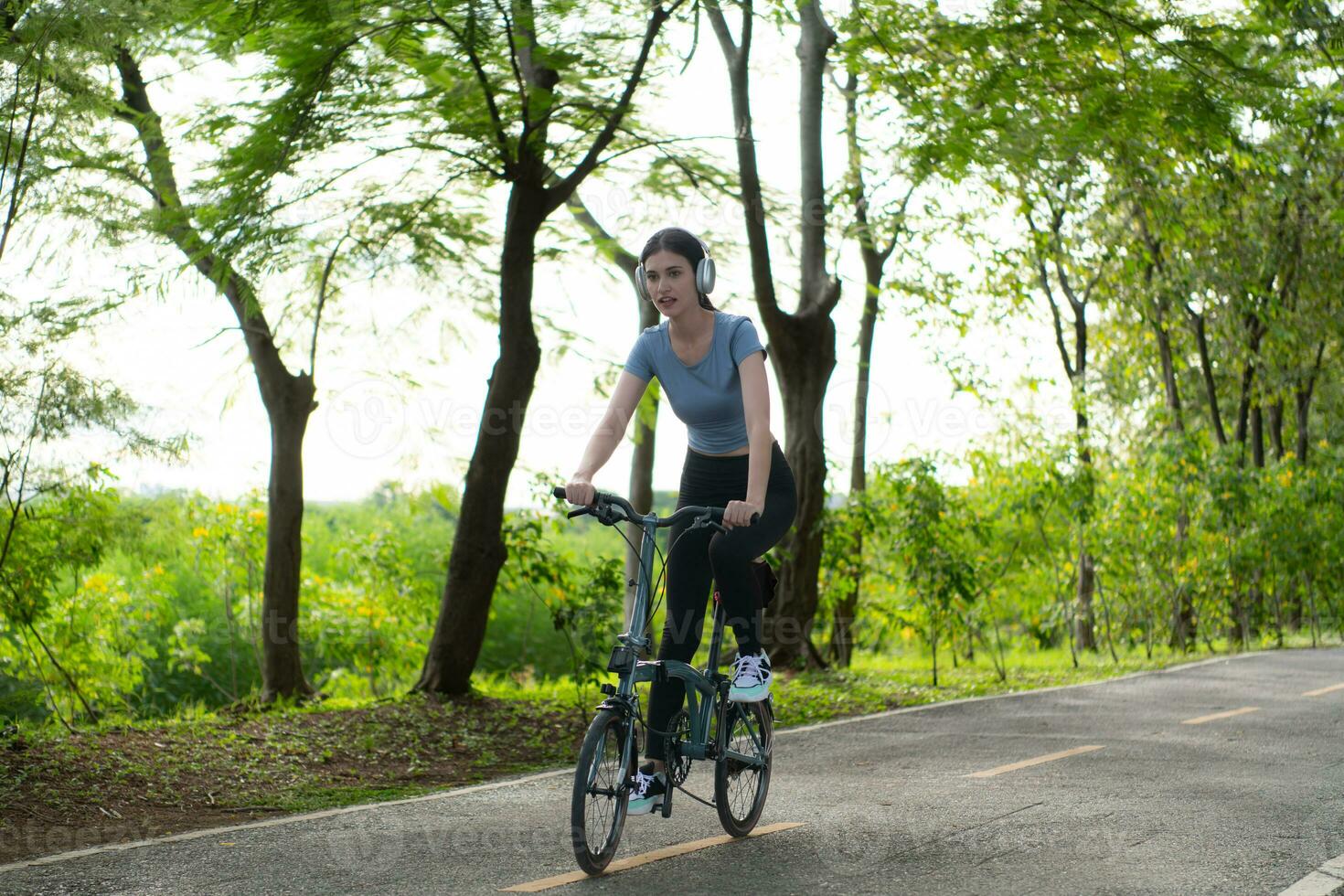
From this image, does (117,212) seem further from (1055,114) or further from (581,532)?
(581,532)

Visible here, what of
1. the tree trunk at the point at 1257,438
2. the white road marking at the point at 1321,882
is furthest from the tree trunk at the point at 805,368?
the tree trunk at the point at 1257,438

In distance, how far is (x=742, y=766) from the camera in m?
5.62

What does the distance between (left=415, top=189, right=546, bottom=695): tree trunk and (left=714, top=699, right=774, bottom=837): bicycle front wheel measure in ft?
17.7

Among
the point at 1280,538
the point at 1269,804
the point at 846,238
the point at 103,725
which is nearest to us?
the point at 1269,804

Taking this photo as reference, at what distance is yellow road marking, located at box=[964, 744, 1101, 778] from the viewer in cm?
748

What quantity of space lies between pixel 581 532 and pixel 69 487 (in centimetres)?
1477

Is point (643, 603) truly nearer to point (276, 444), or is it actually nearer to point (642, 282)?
point (642, 282)

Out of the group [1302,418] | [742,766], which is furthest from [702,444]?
[1302,418]

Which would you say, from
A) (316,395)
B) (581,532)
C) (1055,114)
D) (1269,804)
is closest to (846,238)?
(1055,114)

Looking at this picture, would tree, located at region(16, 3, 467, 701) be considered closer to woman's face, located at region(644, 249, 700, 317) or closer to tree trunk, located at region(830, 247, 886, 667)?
woman's face, located at region(644, 249, 700, 317)

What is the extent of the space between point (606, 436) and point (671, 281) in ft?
2.14

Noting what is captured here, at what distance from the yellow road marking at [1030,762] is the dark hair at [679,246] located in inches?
141

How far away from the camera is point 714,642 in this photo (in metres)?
5.48


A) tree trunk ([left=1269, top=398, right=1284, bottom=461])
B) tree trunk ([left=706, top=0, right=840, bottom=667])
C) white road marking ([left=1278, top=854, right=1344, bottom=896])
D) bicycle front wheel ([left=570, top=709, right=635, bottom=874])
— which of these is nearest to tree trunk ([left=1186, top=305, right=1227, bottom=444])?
tree trunk ([left=1269, top=398, right=1284, bottom=461])
